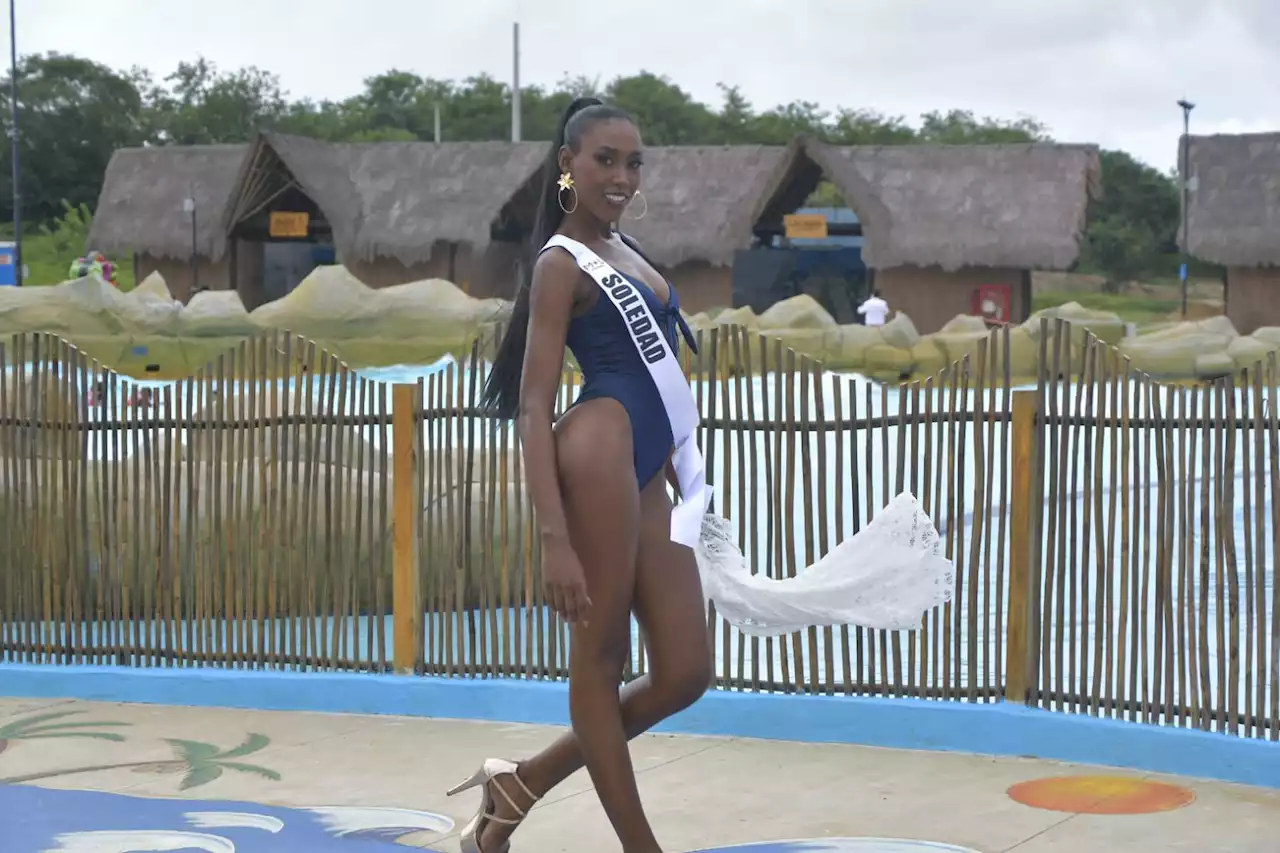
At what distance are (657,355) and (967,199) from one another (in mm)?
31485

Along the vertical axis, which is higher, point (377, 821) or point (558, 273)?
point (558, 273)

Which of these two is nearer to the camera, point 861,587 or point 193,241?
point 861,587

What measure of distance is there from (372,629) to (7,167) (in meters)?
59.2

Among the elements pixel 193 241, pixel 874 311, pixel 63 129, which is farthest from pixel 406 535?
pixel 63 129

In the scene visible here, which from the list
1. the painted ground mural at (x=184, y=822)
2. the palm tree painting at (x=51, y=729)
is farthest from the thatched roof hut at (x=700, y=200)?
the painted ground mural at (x=184, y=822)

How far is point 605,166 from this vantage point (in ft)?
13.2

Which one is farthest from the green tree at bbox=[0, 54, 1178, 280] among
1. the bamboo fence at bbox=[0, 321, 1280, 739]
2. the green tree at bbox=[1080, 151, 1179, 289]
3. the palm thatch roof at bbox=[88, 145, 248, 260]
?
the bamboo fence at bbox=[0, 321, 1280, 739]

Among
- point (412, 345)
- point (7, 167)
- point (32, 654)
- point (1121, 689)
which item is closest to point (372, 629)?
point (32, 654)

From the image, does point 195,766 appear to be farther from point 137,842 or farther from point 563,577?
point 563,577

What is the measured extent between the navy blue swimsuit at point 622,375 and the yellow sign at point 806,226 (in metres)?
30.8

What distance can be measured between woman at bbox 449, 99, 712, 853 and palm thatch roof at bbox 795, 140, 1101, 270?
98.1ft

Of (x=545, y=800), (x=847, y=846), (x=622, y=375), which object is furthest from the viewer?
(x=545, y=800)

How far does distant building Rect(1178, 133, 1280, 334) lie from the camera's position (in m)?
34.3

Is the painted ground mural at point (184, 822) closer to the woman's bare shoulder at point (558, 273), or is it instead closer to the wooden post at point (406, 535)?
the wooden post at point (406, 535)
